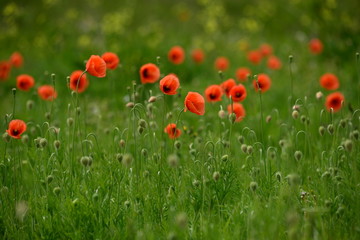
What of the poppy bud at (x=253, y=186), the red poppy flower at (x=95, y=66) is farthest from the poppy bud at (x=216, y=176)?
the red poppy flower at (x=95, y=66)

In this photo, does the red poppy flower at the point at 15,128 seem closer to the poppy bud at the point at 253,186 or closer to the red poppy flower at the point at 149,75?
the red poppy flower at the point at 149,75

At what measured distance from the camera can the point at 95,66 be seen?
8.64 ft

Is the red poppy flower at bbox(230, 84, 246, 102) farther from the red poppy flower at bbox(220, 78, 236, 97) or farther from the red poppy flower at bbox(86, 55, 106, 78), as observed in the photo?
the red poppy flower at bbox(86, 55, 106, 78)

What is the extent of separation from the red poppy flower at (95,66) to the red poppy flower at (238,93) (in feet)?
2.66

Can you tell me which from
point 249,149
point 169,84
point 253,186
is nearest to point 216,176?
point 253,186

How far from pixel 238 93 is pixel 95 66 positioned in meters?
0.91

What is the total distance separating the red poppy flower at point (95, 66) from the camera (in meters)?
2.59

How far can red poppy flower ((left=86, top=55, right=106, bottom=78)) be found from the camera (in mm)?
2594

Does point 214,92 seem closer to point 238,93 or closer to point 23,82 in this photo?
point 238,93

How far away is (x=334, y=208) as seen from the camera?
7.52 ft

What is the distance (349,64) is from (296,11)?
2565mm

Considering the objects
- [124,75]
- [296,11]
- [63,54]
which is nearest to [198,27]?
[296,11]

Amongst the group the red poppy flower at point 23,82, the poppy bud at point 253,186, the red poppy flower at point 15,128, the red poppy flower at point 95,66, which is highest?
the red poppy flower at point 95,66

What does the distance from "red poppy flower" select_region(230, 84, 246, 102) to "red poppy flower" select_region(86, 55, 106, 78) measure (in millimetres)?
810
